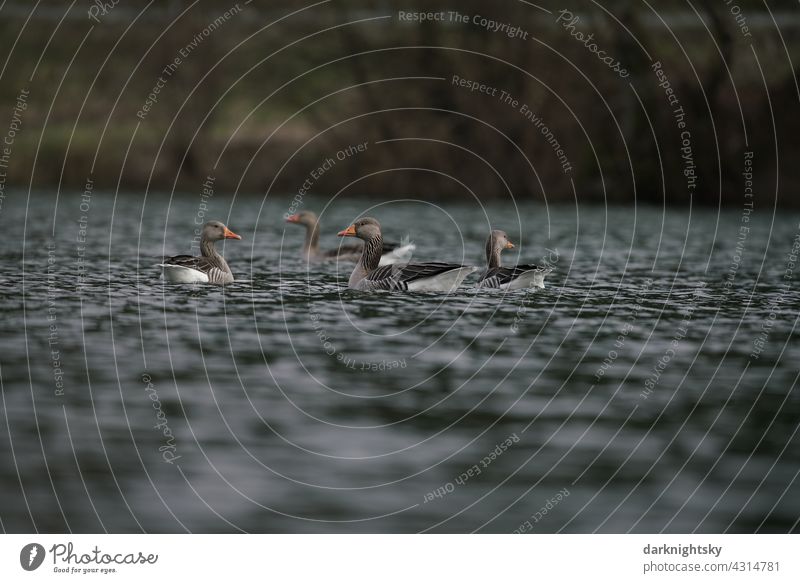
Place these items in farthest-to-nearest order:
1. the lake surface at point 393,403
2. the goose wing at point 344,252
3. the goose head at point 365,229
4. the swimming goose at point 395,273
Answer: the goose wing at point 344,252 < the goose head at point 365,229 < the swimming goose at point 395,273 < the lake surface at point 393,403

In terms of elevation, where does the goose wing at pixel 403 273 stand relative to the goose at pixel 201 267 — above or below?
above

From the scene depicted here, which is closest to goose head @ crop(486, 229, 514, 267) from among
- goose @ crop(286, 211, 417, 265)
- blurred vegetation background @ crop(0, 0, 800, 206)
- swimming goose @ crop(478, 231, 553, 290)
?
swimming goose @ crop(478, 231, 553, 290)

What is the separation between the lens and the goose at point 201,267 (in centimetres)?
2353

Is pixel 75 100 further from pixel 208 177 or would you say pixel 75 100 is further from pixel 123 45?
pixel 208 177

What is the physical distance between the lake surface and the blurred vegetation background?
31916mm

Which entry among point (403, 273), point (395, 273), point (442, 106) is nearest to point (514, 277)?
point (403, 273)

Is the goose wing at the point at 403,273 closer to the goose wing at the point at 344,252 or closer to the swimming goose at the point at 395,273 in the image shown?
the swimming goose at the point at 395,273

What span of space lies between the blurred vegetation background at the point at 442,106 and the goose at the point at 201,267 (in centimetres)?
3185

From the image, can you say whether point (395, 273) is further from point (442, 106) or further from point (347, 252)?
point (442, 106)

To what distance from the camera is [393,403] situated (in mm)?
15188

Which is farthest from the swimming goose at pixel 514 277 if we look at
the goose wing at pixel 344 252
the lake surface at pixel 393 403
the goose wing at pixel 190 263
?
the goose wing at pixel 344 252

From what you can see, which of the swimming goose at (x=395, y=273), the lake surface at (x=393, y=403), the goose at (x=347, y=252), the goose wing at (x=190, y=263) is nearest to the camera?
the lake surface at (x=393, y=403)

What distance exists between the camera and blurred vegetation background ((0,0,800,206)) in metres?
59.1
